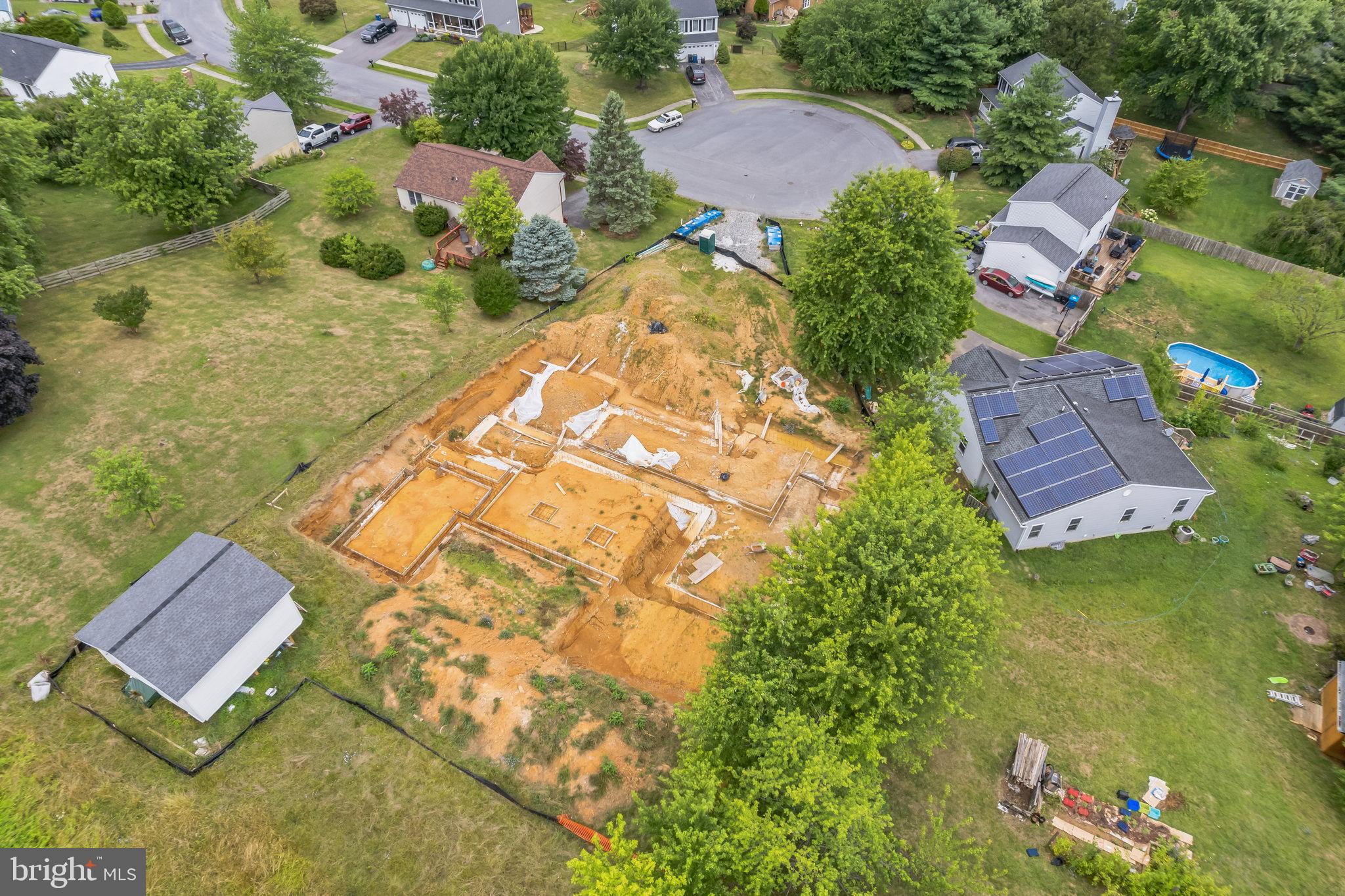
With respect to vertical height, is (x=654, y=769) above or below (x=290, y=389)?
below

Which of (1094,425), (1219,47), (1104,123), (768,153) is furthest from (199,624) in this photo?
(1219,47)

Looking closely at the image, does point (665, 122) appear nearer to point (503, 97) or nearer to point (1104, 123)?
point (503, 97)

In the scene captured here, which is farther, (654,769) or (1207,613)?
(1207,613)

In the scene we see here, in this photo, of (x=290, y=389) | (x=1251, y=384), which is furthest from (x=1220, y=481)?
(x=290, y=389)

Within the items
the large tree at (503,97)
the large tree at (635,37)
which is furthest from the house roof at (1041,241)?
the large tree at (635,37)

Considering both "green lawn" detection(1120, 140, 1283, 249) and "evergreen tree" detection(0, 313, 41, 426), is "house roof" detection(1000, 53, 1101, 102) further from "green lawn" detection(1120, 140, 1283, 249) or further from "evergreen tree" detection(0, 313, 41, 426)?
"evergreen tree" detection(0, 313, 41, 426)

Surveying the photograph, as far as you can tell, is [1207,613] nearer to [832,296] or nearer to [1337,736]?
[1337,736]
